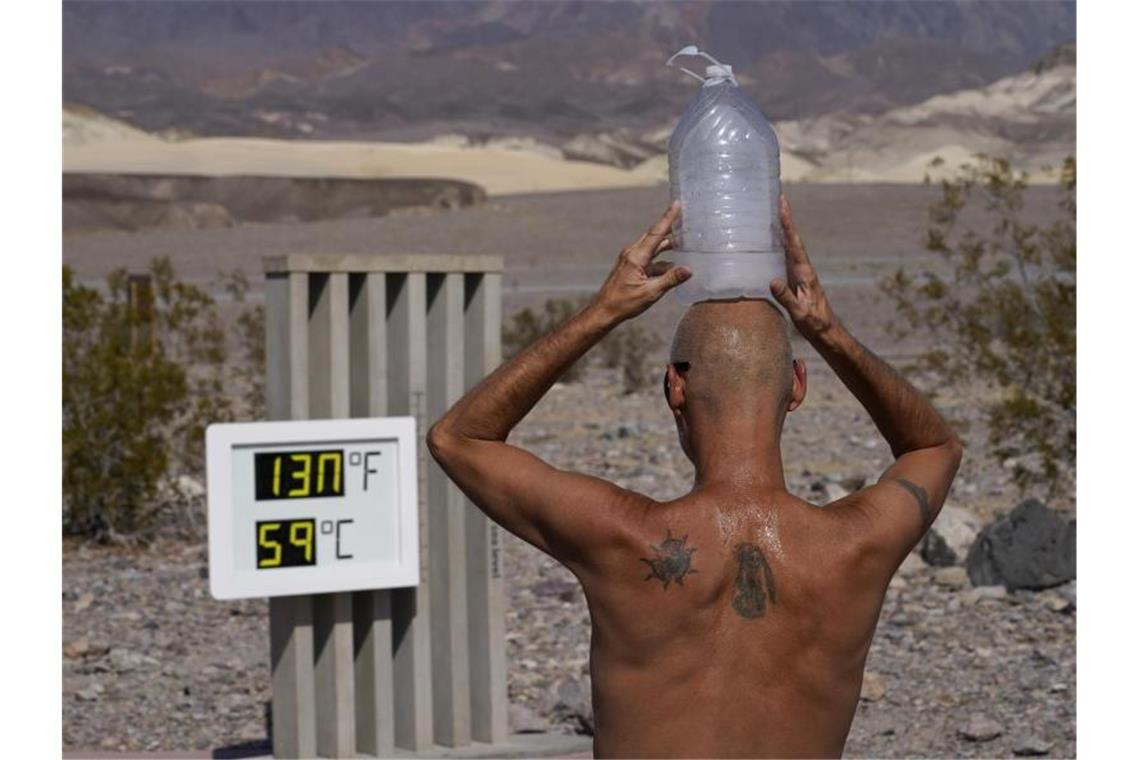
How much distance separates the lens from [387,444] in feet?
24.1

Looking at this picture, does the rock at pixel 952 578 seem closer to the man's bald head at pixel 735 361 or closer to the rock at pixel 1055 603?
the rock at pixel 1055 603

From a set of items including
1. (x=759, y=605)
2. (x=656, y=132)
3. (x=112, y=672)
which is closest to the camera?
(x=759, y=605)

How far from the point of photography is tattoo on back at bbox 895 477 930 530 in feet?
12.0

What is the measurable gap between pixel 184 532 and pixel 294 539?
5.85 metres

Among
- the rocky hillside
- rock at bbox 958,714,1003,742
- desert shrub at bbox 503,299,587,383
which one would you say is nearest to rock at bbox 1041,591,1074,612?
rock at bbox 958,714,1003,742

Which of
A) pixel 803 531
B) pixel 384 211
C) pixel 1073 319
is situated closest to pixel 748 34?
pixel 384 211

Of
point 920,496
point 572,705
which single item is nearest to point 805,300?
point 920,496

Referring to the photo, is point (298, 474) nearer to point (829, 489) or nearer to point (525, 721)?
point (525, 721)

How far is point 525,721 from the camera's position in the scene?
8383 mm

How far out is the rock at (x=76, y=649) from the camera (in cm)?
963

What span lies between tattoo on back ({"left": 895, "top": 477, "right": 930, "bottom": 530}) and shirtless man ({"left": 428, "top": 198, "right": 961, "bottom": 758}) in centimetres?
8

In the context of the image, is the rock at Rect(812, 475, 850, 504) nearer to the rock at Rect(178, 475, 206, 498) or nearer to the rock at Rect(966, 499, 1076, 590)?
the rock at Rect(966, 499, 1076, 590)

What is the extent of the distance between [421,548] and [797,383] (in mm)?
4354

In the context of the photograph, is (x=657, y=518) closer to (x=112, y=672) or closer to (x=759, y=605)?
(x=759, y=605)
